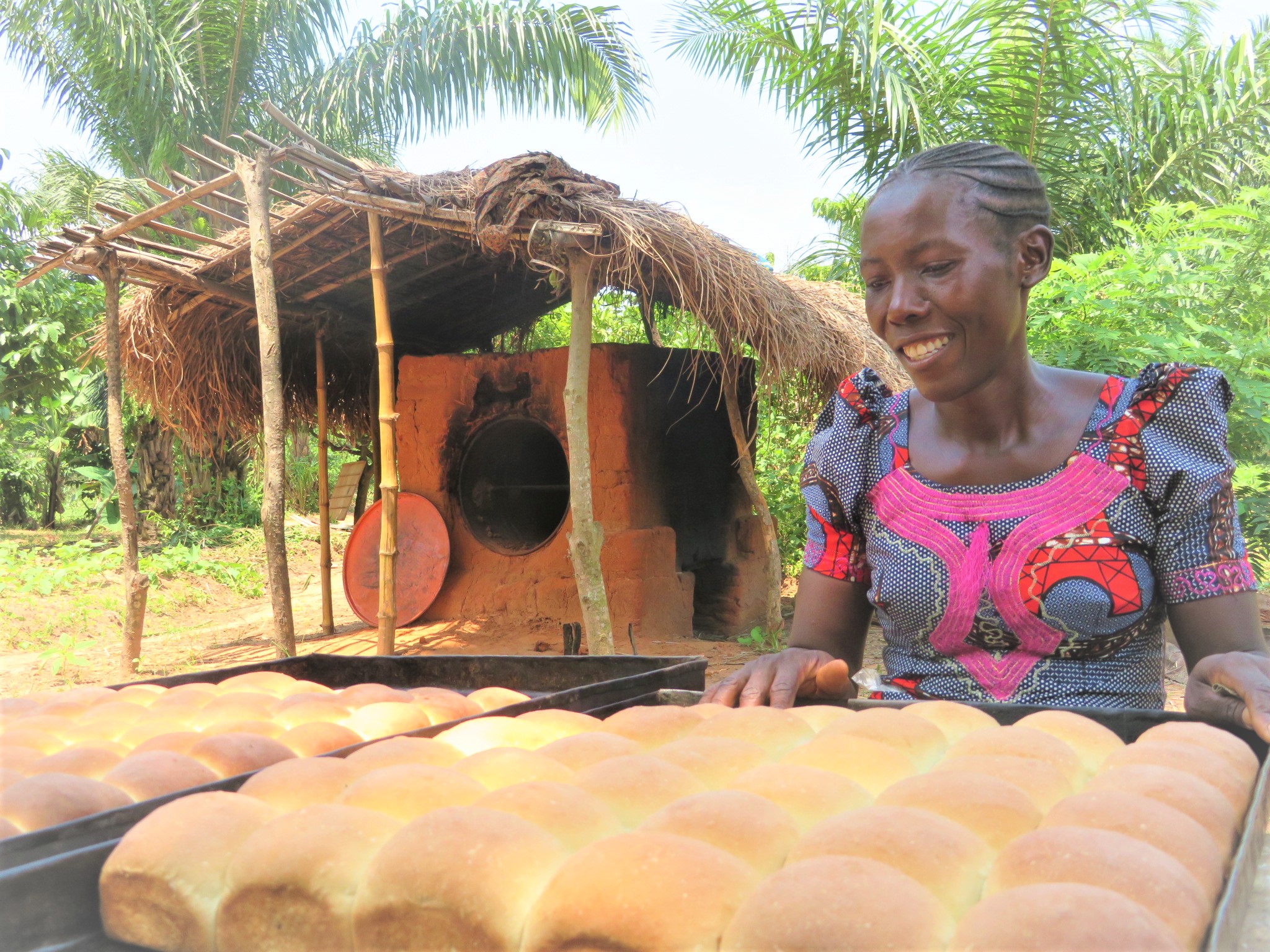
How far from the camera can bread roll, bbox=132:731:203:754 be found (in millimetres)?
979

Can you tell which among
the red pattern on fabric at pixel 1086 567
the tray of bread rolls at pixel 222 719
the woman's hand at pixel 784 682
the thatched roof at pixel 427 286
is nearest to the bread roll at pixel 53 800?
the tray of bread rolls at pixel 222 719

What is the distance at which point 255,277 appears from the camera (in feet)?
16.4

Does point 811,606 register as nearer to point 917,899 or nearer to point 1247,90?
point 917,899

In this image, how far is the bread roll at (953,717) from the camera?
97 centimetres

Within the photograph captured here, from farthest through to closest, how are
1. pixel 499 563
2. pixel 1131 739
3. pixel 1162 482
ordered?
pixel 499 563, pixel 1162 482, pixel 1131 739

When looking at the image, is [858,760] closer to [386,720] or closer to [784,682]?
[784,682]

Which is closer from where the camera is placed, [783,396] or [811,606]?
[811,606]

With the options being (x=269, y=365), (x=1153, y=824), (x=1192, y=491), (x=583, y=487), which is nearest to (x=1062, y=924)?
(x=1153, y=824)

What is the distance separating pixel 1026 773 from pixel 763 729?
26cm

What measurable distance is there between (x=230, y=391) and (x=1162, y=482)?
690 cm

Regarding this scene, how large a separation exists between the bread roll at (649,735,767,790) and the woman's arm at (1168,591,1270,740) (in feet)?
1.78

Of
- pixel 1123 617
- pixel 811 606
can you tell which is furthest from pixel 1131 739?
pixel 811 606

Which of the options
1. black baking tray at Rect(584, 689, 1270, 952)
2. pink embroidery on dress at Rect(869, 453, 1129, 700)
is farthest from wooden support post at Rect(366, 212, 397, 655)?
black baking tray at Rect(584, 689, 1270, 952)

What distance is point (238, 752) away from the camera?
947 millimetres
